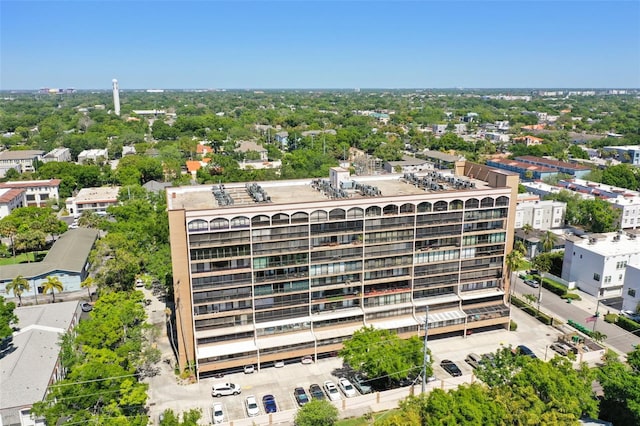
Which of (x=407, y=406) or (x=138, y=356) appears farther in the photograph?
(x=138, y=356)

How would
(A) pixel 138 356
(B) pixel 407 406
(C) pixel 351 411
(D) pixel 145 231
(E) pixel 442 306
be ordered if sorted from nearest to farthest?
(B) pixel 407 406 < (C) pixel 351 411 < (A) pixel 138 356 < (E) pixel 442 306 < (D) pixel 145 231

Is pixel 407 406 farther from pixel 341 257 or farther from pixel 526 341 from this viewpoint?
pixel 526 341

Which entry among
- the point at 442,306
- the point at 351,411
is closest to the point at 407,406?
the point at 351,411

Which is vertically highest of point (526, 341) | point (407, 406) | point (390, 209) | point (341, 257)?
point (390, 209)

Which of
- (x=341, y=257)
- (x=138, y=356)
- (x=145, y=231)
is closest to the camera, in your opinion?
(x=138, y=356)

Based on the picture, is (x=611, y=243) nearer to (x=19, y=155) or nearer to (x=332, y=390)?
(x=332, y=390)

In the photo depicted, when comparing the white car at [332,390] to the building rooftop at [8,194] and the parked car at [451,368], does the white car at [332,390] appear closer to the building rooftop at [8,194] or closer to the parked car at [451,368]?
the parked car at [451,368]
